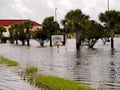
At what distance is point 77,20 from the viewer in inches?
2638

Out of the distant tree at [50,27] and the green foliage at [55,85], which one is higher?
the distant tree at [50,27]

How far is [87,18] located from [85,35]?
2.59 meters

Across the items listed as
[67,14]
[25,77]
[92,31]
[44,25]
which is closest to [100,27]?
[92,31]

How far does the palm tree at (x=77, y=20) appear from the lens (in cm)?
6700

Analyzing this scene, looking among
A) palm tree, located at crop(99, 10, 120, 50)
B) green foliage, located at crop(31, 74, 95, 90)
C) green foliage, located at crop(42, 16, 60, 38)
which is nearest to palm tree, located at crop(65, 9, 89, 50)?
palm tree, located at crop(99, 10, 120, 50)

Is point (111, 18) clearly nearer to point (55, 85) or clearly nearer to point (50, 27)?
point (50, 27)

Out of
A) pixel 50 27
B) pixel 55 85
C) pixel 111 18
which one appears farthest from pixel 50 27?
pixel 55 85

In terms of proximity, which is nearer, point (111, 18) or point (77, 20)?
point (77, 20)

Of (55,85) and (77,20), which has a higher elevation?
(77,20)

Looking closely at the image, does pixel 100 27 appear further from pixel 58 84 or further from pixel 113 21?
pixel 58 84

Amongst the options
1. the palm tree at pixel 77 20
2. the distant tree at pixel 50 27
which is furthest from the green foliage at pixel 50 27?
the palm tree at pixel 77 20

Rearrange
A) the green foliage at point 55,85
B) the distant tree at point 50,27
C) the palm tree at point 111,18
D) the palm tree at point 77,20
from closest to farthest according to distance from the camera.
Result: the green foliage at point 55,85 → the palm tree at point 77,20 → the palm tree at point 111,18 → the distant tree at point 50,27

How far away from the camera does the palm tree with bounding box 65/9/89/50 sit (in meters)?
67.0

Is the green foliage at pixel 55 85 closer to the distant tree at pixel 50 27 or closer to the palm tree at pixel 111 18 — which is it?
the palm tree at pixel 111 18
